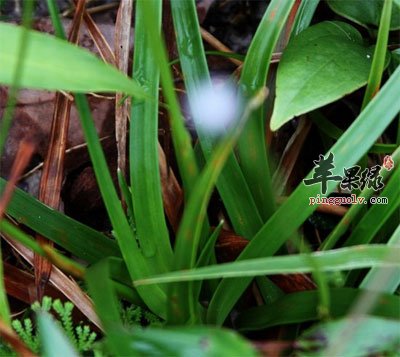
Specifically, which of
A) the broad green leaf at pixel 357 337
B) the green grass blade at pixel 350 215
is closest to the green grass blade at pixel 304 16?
the green grass blade at pixel 350 215

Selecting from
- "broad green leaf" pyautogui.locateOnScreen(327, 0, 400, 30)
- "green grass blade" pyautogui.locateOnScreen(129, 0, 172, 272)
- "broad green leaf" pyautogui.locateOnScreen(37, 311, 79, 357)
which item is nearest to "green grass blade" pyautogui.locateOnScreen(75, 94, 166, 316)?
"green grass blade" pyautogui.locateOnScreen(129, 0, 172, 272)

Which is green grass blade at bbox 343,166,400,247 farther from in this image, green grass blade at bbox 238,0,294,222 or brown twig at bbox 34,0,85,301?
brown twig at bbox 34,0,85,301

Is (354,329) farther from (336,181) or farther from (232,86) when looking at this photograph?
(232,86)

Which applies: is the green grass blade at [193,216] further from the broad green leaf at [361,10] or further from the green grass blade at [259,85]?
the broad green leaf at [361,10]

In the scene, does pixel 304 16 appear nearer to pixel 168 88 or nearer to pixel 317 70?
pixel 317 70

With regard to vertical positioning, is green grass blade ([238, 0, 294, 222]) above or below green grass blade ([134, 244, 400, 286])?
above

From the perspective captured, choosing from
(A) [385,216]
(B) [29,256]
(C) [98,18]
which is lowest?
(B) [29,256]

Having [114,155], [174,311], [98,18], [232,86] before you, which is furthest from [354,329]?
[98,18]

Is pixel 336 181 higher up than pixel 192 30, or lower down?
lower down
